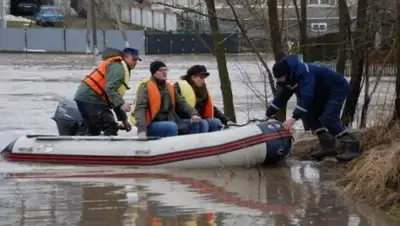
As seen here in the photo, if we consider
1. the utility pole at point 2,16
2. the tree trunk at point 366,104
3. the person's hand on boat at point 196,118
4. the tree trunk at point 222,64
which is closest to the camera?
the person's hand on boat at point 196,118

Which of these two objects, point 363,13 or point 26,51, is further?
point 26,51

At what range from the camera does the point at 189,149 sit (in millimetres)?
11656

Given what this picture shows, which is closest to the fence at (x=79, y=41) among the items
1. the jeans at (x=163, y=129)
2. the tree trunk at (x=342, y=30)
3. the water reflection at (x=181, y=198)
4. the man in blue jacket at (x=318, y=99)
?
the tree trunk at (x=342, y=30)

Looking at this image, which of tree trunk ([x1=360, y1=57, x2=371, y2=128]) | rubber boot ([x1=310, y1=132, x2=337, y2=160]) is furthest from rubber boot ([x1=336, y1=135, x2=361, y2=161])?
tree trunk ([x1=360, y1=57, x2=371, y2=128])

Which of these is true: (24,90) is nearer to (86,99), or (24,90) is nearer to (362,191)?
(86,99)

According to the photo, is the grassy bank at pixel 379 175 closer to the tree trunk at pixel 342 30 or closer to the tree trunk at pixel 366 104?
the tree trunk at pixel 366 104

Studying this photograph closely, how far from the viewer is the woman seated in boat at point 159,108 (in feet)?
39.2

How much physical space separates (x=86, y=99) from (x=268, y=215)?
4.74m

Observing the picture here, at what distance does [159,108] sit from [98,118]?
118 cm

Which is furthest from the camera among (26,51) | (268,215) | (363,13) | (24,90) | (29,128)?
(26,51)

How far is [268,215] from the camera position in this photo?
28.7 ft

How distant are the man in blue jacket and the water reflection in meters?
0.44

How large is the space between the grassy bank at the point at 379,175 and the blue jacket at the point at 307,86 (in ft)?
2.60

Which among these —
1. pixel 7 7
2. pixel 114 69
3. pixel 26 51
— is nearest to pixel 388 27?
pixel 114 69
